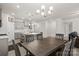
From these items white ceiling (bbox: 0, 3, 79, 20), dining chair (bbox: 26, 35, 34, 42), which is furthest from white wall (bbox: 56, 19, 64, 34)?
dining chair (bbox: 26, 35, 34, 42)

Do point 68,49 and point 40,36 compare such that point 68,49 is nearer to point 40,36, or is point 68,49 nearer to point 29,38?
point 40,36

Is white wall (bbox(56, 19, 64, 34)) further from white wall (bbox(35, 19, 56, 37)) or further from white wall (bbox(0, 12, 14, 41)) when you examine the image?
white wall (bbox(0, 12, 14, 41))

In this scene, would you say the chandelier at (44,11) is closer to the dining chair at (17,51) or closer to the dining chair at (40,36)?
the dining chair at (40,36)

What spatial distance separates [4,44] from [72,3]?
62.7 inches


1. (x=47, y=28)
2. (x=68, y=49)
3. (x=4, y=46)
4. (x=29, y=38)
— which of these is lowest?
(x=68, y=49)

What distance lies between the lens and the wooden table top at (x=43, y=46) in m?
1.73

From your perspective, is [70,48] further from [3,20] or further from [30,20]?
[3,20]

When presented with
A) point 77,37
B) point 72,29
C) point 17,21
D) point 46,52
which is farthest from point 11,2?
point 77,37

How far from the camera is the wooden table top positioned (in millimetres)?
1730

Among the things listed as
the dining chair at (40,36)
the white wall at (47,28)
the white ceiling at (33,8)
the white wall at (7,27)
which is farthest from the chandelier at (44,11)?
the white wall at (7,27)

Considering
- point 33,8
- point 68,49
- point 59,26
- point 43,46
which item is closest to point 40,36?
point 43,46

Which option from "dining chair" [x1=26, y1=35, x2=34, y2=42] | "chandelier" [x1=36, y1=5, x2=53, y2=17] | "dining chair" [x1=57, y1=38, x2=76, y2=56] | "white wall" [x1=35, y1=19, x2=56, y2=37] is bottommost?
"dining chair" [x1=57, y1=38, x2=76, y2=56]

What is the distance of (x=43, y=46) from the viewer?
6.38ft

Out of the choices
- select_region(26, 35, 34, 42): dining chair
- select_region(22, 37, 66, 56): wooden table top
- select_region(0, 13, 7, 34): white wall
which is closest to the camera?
select_region(22, 37, 66, 56): wooden table top
